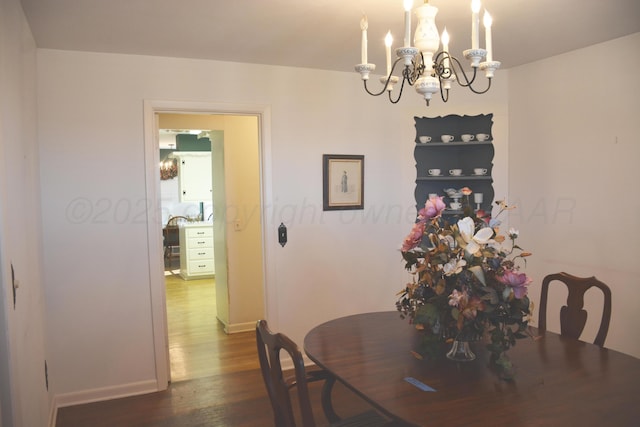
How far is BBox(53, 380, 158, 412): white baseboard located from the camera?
319cm

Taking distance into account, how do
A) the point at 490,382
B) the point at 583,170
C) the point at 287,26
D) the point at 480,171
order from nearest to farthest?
the point at 490,382, the point at 287,26, the point at 583,170, the point at 480,171

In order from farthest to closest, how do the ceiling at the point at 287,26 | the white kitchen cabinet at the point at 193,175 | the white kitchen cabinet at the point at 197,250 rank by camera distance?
1. the white kitchen cabinet at the point at 193,175
2. the white kitchen cabinet at the point at 197,250
3. the ceiling at the point at 287,26

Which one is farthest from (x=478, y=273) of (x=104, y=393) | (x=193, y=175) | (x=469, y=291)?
(x=193, y=175)

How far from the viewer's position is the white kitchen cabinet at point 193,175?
8.65m

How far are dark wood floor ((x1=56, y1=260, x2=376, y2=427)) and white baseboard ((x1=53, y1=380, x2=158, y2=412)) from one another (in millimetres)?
43

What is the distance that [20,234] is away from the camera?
224 cm

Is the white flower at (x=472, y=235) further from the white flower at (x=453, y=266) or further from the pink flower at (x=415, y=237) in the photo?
the pink flower at (x=415, y=237)

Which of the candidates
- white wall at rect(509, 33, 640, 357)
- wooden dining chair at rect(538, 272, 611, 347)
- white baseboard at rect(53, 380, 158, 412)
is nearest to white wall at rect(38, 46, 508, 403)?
white baseboard at rect(53, 380, 158, 412)

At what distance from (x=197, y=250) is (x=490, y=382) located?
6504mm

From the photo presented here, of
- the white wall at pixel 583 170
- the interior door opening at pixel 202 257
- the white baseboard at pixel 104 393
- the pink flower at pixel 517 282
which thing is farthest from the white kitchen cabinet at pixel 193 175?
the pink flower at pixel 517 282

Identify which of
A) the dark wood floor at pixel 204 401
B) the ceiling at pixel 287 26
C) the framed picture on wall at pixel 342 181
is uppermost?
the ceiling at pixel 287 26

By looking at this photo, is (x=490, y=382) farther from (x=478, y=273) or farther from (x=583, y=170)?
(x=583, y=170)

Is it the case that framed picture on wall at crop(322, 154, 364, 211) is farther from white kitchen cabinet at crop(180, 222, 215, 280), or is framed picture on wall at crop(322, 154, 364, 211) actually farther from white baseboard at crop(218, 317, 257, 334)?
white kitchen cabinet at crop(180, 222, 215, 280)

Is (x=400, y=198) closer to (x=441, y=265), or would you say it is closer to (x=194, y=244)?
(x=441, y=265)
